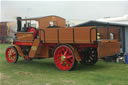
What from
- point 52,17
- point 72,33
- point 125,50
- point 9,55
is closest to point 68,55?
point 72,33

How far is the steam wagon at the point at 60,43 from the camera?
6.60m

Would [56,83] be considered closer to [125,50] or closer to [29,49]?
[29,49]

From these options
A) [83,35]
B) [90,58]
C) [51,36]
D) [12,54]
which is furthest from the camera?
[12,54]

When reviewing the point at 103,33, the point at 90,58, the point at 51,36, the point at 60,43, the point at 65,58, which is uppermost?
the point at 103,33

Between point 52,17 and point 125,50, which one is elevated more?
point 52,17

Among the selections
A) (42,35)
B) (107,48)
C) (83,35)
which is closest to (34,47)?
(42,35)

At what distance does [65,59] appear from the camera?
700 cm

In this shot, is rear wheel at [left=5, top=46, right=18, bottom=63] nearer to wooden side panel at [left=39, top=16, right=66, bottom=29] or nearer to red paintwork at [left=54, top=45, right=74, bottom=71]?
wooden side panel at [left=39, top=16, right=66, bottom=29]

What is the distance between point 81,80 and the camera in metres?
5.38

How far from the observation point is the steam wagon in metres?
6.60

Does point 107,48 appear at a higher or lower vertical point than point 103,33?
lower

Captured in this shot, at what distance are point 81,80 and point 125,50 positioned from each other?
672 cm

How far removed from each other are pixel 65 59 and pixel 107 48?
5.55ft

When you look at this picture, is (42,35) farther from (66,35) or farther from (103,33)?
(103,33)
